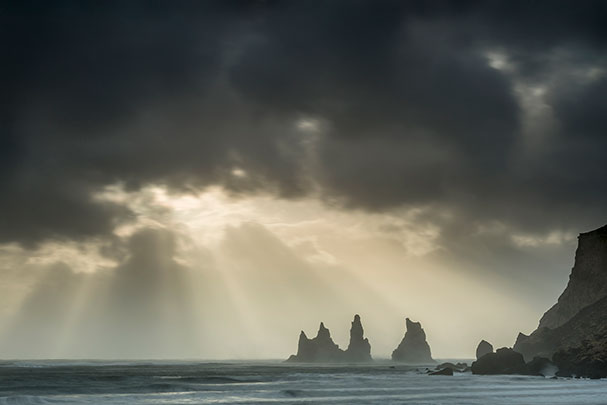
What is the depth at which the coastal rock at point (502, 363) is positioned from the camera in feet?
312

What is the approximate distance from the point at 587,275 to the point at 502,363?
106ft

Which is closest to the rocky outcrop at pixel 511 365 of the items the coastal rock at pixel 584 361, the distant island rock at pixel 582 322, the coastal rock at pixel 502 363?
the coastal rock at pixel 502 363

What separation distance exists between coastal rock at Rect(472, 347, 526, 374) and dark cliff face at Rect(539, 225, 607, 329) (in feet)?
77.0

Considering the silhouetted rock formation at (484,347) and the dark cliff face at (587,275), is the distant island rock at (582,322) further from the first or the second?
the silhouetted rock formation at (484,347)

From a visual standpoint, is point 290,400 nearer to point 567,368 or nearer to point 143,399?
point 143,399

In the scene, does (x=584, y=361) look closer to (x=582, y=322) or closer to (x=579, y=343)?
(x=579, y=343)

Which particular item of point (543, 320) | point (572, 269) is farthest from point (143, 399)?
point (543, 320)

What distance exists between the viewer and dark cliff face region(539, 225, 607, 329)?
4250 inches

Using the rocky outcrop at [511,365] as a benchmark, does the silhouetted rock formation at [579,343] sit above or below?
above

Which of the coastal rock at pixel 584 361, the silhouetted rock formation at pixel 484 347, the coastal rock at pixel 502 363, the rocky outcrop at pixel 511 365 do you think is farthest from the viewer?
the silhouetted rock formation at pixel 484 347

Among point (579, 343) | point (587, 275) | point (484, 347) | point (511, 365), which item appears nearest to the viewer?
point (579, 343)

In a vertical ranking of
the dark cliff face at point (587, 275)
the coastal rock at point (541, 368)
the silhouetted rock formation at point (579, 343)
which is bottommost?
the coastal rock at point (541, 368)

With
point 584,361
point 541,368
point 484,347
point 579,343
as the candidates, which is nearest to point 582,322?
point 579,343

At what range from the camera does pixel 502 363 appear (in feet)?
323
